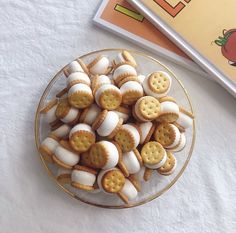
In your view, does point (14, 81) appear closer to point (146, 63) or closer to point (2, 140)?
point (2, 140)

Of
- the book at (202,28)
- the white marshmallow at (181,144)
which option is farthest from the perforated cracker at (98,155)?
the book at (202,28)

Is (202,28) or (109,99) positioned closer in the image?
(109,99)

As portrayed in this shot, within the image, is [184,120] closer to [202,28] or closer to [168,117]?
[168,117]

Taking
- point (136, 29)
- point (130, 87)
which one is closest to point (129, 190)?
point (130, 87)

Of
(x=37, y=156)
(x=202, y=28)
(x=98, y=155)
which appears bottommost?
(x=37, y=156)

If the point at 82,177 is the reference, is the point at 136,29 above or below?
above

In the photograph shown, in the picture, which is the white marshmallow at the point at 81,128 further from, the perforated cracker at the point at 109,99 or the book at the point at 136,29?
the book at the point at 136,29
